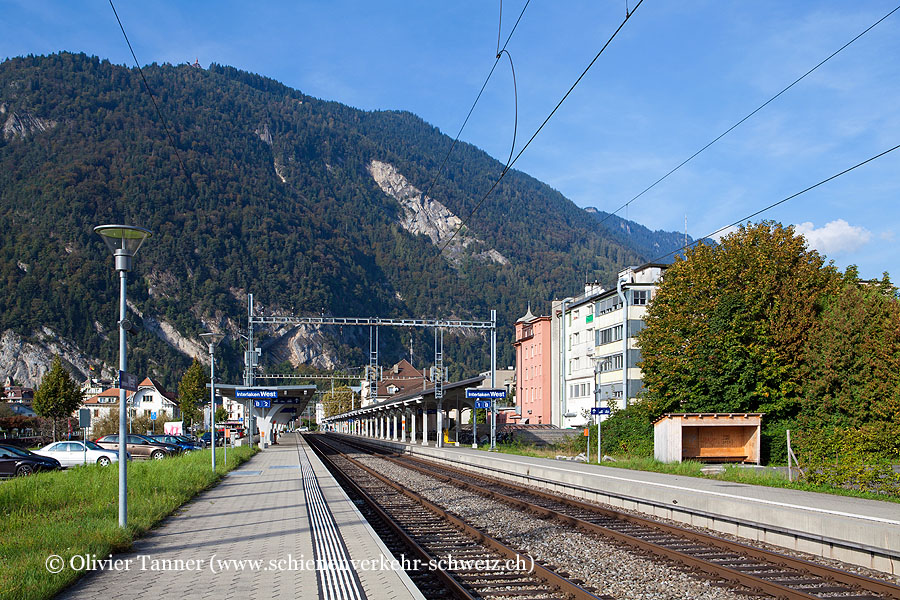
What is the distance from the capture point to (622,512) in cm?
1717

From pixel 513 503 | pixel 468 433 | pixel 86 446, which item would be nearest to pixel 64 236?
pixel 468 433

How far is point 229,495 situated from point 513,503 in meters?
7.02

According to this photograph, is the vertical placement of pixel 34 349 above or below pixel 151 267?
below

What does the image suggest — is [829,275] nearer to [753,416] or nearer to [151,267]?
[753,416]

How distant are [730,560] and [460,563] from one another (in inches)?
153

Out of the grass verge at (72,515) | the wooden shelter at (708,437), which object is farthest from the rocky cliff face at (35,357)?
the grass verge at (72,515)

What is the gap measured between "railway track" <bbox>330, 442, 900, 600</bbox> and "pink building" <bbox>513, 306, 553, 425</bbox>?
202 ft

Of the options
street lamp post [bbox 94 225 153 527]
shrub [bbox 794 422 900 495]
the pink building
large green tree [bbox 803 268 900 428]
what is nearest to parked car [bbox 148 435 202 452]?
the pink building

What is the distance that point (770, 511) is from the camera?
13.1m

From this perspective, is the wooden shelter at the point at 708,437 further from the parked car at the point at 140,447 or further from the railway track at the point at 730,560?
the parked car at the point at 140,447

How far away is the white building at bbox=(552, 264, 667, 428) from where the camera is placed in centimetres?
5959

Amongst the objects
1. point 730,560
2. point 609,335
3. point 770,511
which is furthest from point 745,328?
point 730,560

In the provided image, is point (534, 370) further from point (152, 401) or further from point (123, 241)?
point (123, 241)

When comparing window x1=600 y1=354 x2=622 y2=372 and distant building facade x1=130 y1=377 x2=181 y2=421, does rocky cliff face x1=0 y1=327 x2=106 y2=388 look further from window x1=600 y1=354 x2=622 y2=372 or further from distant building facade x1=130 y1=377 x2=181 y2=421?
window x1=600 y1=354 x2=622 y2=372
